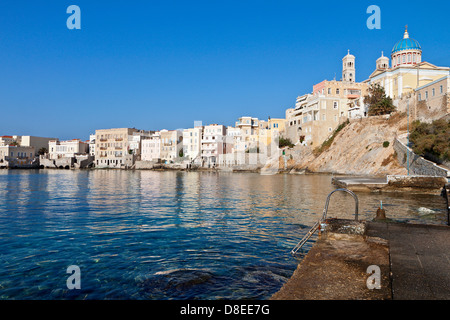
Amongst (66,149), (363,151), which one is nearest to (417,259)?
(363,151)

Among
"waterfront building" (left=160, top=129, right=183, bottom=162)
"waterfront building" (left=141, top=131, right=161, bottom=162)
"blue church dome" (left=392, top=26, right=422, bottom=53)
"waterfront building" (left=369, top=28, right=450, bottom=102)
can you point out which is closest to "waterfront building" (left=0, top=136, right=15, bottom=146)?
"waterfront building" (left=141, top=131, right=161, bottom=162)

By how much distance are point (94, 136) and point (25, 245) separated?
123 metres

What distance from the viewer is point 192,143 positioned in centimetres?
9819

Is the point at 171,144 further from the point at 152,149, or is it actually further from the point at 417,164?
the point at 417,164

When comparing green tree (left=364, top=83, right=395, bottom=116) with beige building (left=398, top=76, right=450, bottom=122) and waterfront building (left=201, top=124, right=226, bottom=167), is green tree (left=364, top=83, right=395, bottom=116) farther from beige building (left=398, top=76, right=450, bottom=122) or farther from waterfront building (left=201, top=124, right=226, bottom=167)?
waterfront building (left=201, top=124, right=226, bottom=167)

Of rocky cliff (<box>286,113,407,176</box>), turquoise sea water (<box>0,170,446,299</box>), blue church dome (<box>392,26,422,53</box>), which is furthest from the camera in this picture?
blue church dome (<box>392,26,422,53</box>)

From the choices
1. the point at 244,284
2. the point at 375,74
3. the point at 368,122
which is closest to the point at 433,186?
the point at 244,284

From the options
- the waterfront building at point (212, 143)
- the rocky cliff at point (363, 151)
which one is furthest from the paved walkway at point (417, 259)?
the waterfront building at point (212, 143)

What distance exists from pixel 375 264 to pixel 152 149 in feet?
340

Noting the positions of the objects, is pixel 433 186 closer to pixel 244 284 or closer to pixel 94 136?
pixel 244 284

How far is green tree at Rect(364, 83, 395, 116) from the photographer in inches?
2425

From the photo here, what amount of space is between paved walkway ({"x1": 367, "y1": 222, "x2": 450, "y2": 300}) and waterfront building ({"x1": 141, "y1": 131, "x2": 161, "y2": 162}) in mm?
97570

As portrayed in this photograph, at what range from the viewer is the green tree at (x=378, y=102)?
61594mm

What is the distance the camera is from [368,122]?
62.2m
